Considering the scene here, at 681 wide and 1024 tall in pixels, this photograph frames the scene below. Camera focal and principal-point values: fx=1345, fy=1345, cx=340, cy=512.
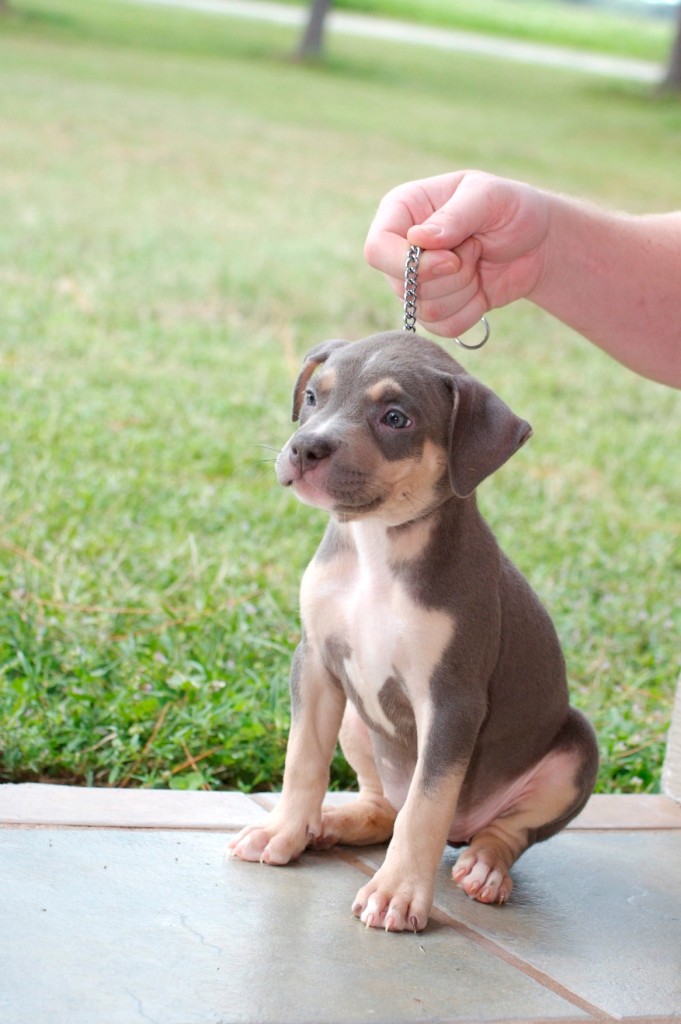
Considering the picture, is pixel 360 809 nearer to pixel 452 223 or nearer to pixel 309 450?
pixel 309 450

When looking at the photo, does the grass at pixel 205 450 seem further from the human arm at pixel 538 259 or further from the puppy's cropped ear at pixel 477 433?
the puppy's cropped ear at pixel 477 433

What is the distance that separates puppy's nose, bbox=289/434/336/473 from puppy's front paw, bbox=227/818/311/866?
0.86 m

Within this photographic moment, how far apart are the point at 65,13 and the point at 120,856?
24744mm

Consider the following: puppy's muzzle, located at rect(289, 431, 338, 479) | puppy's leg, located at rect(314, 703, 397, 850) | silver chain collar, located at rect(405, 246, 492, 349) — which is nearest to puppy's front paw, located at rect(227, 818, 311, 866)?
puppy's leg, located at rect(314, 703, 397, 850)

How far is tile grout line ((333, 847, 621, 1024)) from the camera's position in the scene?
246cm

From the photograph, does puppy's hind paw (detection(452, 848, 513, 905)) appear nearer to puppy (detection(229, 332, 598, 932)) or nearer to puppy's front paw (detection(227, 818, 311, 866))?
puppy (detection(229, 332, 598, 932))

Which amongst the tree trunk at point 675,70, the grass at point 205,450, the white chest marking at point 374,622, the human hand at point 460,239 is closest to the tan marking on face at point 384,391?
the white chest marking at point 374,622

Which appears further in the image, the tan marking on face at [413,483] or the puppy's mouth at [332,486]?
the tan marking on face at [413,483]

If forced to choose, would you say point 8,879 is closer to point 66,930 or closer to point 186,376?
point 66,930

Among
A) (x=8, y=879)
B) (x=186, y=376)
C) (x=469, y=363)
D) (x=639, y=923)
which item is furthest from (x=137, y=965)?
(x=469, y=363)

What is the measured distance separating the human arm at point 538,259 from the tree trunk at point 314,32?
914 inches

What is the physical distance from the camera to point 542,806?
3051 mm

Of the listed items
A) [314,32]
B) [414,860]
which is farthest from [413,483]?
[314,32]

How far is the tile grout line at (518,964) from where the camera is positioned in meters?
2.46
